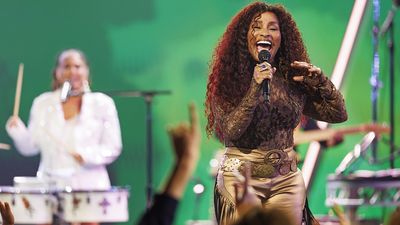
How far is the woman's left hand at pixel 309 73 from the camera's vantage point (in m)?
4.80

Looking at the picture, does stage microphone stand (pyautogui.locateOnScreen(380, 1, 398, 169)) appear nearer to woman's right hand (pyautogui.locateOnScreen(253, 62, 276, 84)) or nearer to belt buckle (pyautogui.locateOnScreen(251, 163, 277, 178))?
belt buckle (pyautogui.locateOnScreen(251, 163, 277, 178))

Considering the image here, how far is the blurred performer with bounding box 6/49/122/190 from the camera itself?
8.64 metres

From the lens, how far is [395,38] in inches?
387

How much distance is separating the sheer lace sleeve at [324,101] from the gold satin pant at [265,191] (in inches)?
10.0

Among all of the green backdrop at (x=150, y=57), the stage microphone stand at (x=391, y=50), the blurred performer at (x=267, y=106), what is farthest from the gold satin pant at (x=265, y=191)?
the green backdrop at (x=150, y=57)

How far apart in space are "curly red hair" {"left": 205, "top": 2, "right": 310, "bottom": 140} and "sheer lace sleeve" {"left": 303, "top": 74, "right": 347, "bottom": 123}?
16 cm

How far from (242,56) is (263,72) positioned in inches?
15.5

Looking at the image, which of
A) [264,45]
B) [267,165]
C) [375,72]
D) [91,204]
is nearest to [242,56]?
[264,45]

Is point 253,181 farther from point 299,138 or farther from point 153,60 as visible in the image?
point 153,60

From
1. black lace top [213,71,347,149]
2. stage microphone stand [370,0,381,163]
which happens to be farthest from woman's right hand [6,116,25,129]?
black lace top [213,71,347,149]

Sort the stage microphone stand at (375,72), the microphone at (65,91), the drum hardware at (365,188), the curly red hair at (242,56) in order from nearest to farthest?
the curly red hair at (242,56), the drum hardware at (365,188), the microphone at (65,91), the stage microphone stand at (375,72)

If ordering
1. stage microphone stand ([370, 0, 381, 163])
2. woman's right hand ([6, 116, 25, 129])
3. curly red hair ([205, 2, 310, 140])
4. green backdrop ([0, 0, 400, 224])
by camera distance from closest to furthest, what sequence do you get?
curly red hair ([205, 2, 310, 140]), woman's right hand ([6, 116, 25, 129]), stage microphone stand ([370, 0, 381, 163]), green backdrop ([0, 0, 400, 224])

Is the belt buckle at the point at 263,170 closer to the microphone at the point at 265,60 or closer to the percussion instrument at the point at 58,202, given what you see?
the microphone at the point at 265,60

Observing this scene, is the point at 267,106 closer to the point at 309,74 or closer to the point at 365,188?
the point at 309,74
